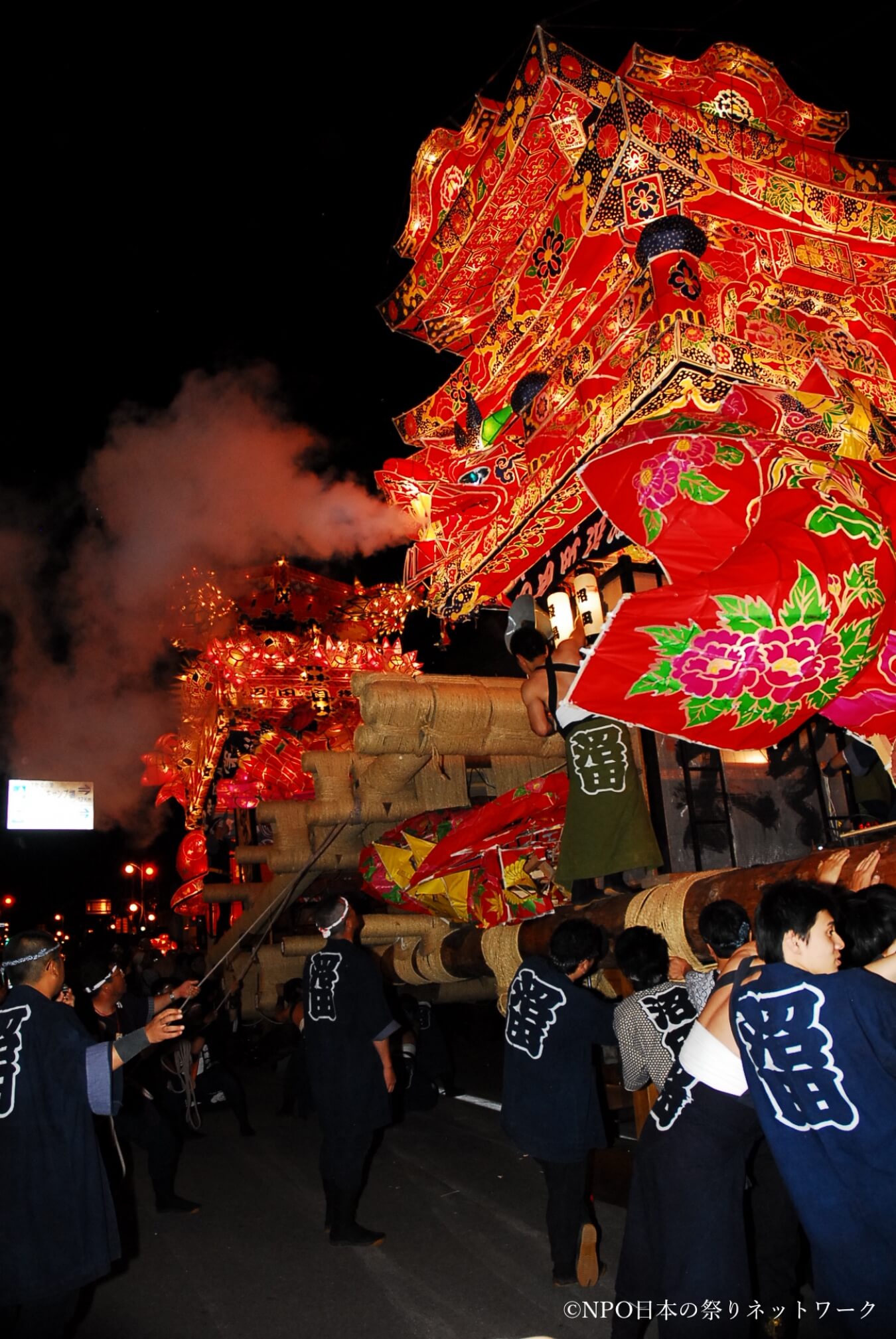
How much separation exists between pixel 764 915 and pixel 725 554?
1.69m

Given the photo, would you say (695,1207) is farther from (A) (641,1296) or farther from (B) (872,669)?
(B) (872,669)

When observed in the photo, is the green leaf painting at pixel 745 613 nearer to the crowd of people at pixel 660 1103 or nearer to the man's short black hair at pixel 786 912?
the crowd of people at pixel 660 1103

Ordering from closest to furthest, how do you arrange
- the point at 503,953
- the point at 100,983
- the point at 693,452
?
the point at 693,452
the point at 100,983
the point at 503,953

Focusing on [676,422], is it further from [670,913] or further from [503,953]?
[503,953]

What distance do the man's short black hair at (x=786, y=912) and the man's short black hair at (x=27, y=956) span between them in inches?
97.6

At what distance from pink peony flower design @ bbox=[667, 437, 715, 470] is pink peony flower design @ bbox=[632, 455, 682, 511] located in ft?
0.09

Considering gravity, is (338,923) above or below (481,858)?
below

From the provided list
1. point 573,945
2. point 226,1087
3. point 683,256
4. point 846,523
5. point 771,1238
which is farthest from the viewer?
point 226,1087

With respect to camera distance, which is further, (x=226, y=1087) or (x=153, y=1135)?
(x=226, y=1087)

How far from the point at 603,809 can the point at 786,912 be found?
2.66m

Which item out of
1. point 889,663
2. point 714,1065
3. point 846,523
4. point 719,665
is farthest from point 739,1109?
point 846,523

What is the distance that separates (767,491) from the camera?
360 cm

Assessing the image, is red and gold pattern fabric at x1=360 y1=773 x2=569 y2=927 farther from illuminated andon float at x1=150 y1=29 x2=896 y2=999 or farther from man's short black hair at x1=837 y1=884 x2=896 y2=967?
man's short black hair at x1=837 y1=884 x2=896 y2=967

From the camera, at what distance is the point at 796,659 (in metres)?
3.26
